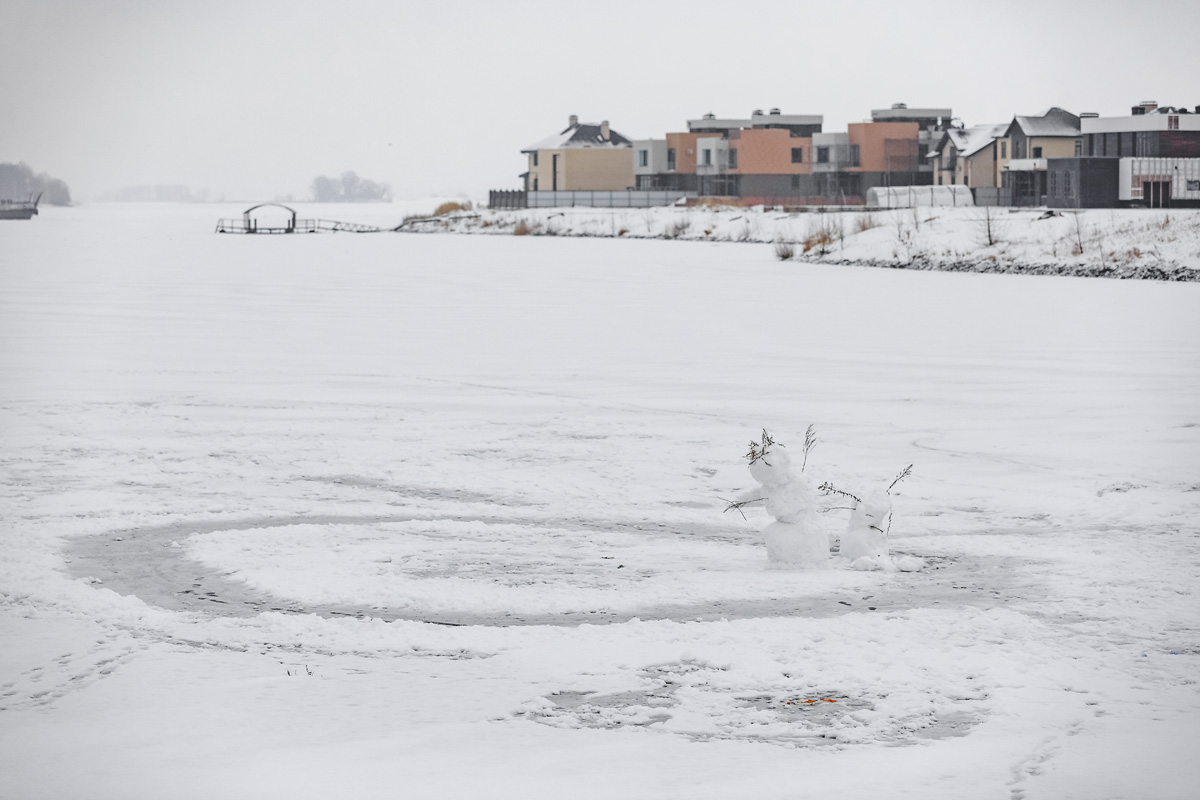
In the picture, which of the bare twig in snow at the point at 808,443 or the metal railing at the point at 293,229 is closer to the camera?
the bare twig in snow at the point at 808,443

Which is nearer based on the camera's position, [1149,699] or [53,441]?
[1149,699]

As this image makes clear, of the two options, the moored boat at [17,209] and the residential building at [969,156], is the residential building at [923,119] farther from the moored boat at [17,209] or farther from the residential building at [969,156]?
the moored boat at [17,209]

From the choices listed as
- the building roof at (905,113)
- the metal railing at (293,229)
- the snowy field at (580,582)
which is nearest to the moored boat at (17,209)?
the metal railing at (293,229)

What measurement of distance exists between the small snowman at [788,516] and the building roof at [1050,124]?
7062 cm

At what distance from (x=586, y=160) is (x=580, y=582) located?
9018 centimetres

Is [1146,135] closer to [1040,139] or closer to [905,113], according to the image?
[1040,139]

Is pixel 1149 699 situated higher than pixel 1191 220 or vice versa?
pixel 1191 220

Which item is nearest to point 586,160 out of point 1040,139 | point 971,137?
point 971,137

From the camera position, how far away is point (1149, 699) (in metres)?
4.84

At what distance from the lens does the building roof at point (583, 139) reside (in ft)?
311

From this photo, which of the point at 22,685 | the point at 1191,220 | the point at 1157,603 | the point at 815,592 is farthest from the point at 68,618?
the point at 1191,220

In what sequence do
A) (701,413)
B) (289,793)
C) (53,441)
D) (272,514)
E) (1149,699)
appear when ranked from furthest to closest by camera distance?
(701,413) → (53,441) → (272,514) → (1149,699) → (289,793)

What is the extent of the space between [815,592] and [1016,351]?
35.1 feet

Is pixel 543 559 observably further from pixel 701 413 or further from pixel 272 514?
pixel 701 413
